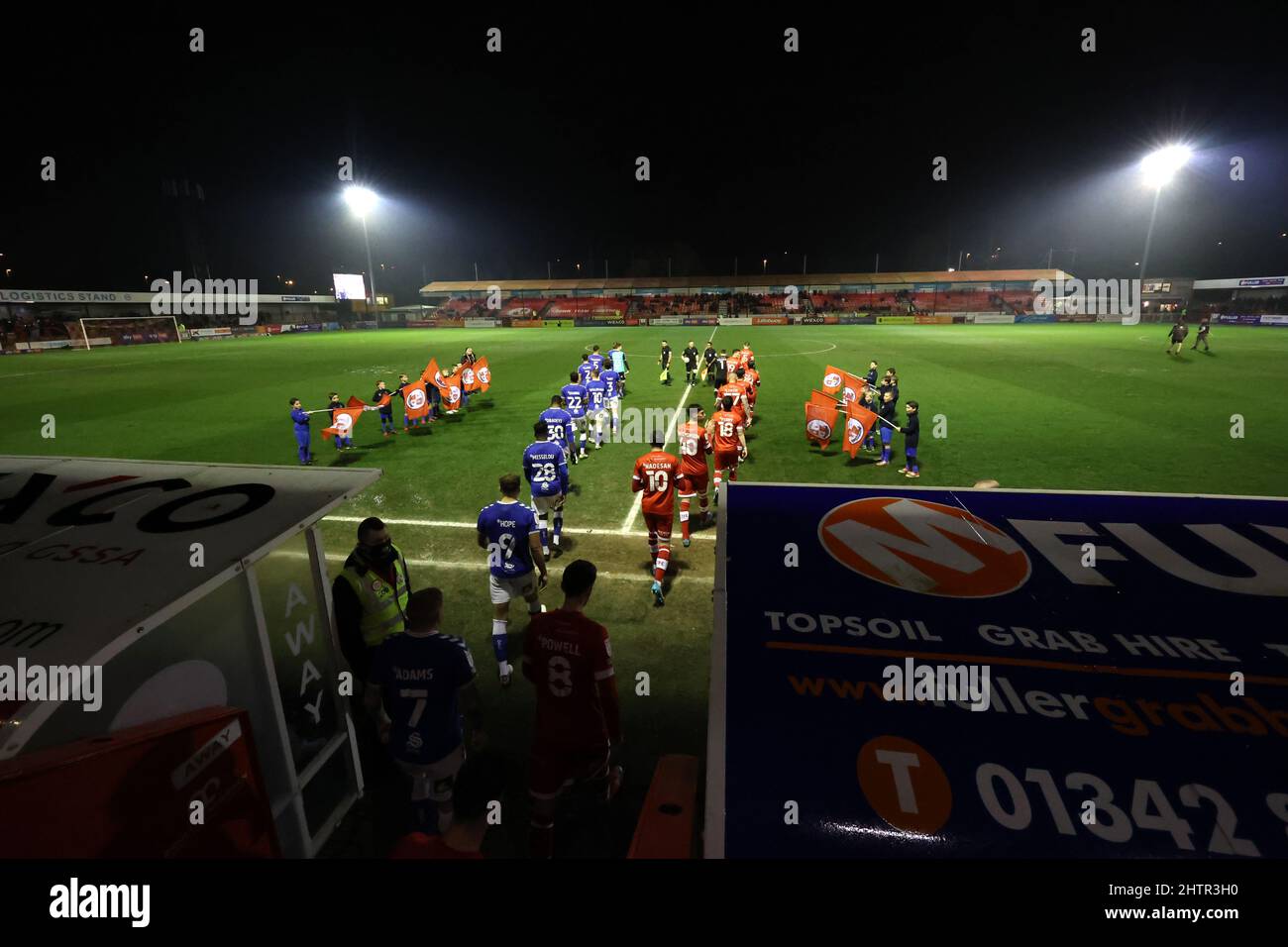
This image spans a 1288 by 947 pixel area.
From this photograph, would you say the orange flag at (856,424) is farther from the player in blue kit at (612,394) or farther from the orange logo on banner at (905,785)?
the orange logo on banner at (905,785)

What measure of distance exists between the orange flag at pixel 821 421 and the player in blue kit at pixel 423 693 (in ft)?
39.5

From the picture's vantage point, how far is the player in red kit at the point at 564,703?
12.5 feet

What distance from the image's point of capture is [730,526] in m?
2.81

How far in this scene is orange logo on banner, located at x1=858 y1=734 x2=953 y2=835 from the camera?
1.52 metres

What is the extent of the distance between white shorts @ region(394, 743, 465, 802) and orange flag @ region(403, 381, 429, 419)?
46.3ft

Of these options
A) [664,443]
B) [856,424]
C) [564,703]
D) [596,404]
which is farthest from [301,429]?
[856,424]

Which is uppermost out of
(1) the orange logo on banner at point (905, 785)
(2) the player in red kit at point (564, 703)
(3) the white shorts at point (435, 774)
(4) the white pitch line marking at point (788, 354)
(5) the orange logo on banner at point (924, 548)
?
(4) the white pitch line marking at point (788, 354)

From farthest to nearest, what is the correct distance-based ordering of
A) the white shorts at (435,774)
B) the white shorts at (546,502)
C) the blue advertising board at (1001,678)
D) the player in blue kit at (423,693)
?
the white shorts at (546,502), the white shorts at (435,774), the player in blue kit at (423,693), the blue advertising board at (1001,678)

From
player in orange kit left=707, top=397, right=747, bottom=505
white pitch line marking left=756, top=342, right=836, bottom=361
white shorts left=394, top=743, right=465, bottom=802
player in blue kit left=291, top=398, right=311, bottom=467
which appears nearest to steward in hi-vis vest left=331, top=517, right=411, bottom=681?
white shorts left=394, top=743, right=465, bottom=802

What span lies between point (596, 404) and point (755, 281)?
73580mm

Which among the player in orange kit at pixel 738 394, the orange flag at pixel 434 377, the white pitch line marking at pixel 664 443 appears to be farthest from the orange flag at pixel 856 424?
the orange flag at pixel 434 377
